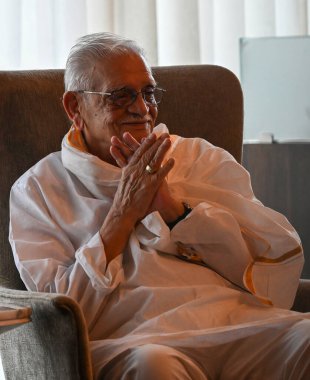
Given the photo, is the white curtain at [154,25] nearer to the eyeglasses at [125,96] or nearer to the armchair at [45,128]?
Answer: the armchair at [45,128]

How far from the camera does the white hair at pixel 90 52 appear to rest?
2.16 metres

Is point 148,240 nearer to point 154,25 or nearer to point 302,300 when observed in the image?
point 302,300

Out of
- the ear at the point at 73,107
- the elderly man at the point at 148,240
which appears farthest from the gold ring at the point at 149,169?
the ear at the point at 73,107

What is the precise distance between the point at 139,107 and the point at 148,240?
12.5 inches

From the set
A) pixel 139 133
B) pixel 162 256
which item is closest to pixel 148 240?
pixel 162 256

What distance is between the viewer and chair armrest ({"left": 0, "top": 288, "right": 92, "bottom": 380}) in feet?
5.57

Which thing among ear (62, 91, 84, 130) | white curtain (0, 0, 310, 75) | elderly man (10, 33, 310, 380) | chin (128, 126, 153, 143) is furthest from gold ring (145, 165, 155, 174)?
white curtain (0, 0, 310, 75)

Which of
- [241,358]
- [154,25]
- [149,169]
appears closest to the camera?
[241,358]

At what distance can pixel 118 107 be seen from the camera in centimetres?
214

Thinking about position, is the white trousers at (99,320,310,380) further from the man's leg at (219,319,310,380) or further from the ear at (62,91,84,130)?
the ear at (62,91,84,130)

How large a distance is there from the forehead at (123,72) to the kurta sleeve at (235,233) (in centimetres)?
22

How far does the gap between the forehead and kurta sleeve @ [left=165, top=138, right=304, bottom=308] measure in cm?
22

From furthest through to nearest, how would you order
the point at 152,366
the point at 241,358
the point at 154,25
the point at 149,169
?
1. the point at 154,25
2. the point at 149,169
3. the point at 241,358
4. the point at 152,366

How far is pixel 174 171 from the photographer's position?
2.21 meters
